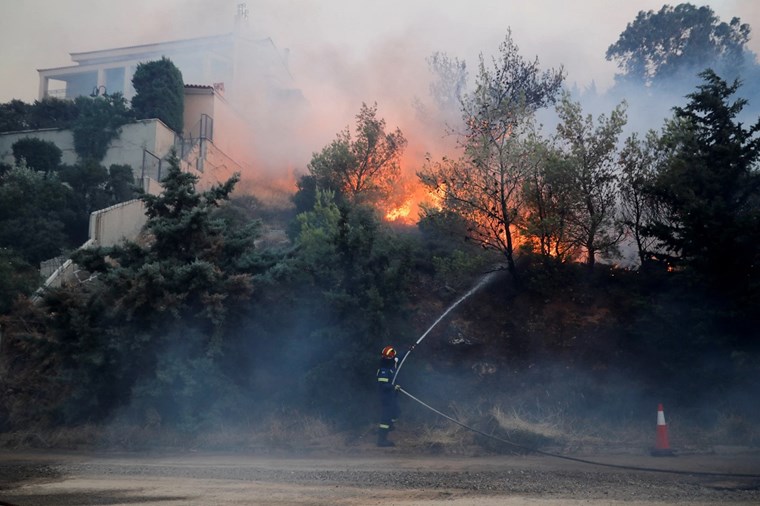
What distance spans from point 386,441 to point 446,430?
1.18 m

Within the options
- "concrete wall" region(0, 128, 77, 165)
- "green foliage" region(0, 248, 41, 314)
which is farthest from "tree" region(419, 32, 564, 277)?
"concrete wall" region(0, 128, 77, 165)

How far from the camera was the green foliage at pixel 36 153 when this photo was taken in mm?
28062

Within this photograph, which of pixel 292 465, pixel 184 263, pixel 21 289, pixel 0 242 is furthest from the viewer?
pixel 0 242

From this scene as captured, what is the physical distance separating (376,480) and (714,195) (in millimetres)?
9272

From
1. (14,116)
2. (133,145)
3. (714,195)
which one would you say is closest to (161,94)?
(133,145)

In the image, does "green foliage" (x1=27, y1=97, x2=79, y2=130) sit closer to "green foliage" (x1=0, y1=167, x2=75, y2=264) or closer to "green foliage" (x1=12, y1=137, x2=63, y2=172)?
"green foliage" (x1=12, y1=137, x2=63, y2=172)

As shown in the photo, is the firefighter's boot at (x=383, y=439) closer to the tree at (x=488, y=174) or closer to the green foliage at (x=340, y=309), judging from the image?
the green foliage at (x=340, y=309)

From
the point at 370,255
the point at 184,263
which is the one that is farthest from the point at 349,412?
the point at 184,263

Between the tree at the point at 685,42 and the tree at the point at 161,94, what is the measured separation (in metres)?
27.8

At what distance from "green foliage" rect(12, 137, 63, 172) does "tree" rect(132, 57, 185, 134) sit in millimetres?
4372

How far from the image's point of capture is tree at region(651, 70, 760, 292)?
12.7 m

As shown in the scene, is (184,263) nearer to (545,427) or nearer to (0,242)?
(545,427)

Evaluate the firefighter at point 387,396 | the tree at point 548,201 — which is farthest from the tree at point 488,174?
the firefighter at point 387,396

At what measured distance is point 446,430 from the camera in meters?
12.6
